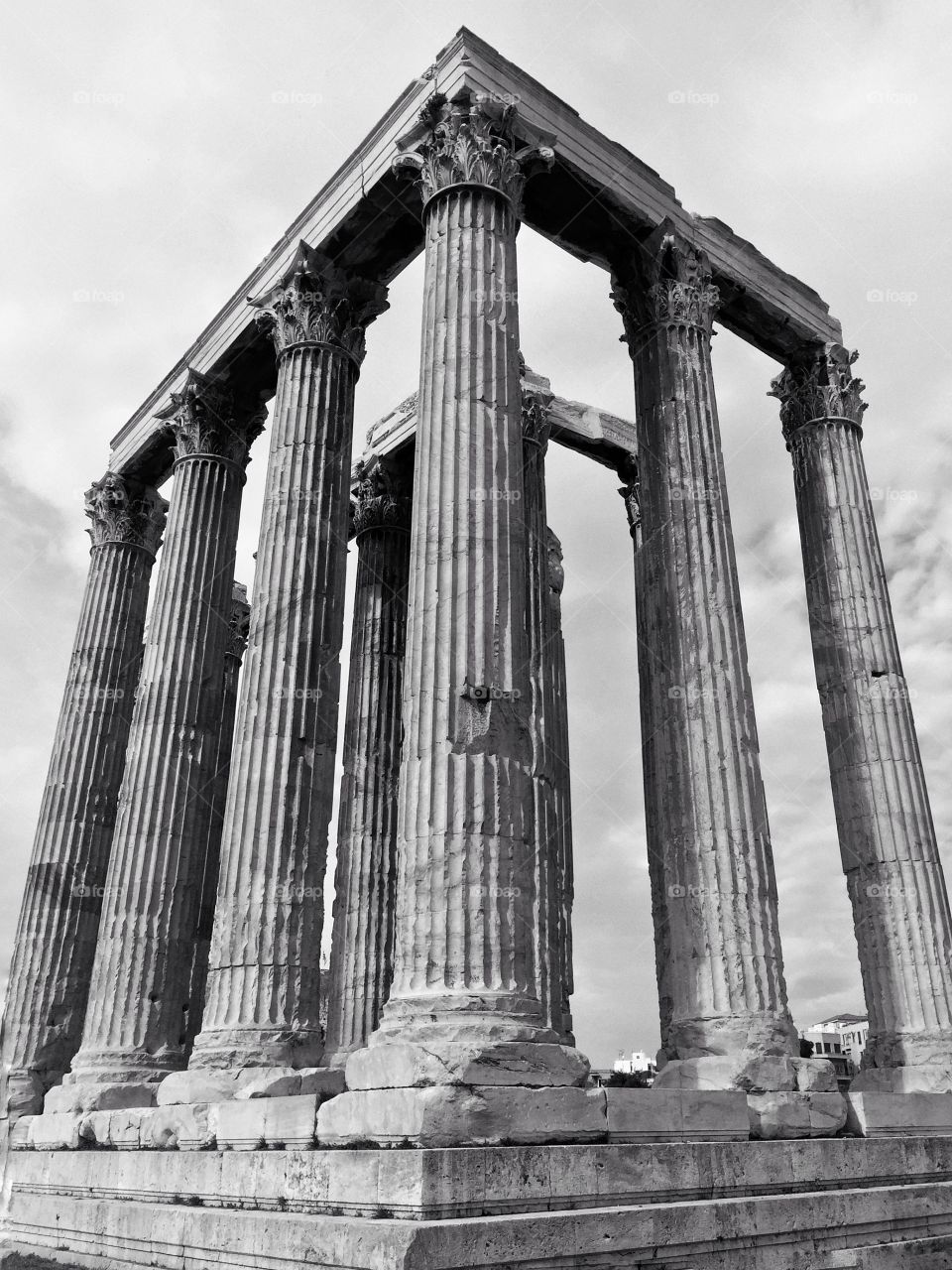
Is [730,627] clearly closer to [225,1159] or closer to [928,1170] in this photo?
[928,1170]

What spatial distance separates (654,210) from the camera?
67.2ft

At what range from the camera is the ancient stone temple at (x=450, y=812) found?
1113 cm

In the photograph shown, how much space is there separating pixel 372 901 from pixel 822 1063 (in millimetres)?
10114

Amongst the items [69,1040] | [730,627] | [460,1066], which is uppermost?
[730,627]

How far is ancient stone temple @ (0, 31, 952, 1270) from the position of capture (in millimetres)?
11133

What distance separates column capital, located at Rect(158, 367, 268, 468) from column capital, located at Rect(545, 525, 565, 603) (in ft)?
27.2

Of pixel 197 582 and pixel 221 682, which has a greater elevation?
pixel 197 582

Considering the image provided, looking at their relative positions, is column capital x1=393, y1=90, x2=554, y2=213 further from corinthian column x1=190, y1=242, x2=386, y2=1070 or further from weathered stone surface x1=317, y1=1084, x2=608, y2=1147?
weathered stone surface x1=317, y1=1084, x2=608, y2=1147

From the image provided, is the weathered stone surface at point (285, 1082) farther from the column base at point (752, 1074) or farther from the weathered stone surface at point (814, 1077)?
the weathered stone surface at point (814, 1077)

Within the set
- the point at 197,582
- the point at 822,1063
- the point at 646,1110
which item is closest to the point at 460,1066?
the point at 646,1110

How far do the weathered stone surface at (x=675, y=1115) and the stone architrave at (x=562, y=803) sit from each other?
25.6ft

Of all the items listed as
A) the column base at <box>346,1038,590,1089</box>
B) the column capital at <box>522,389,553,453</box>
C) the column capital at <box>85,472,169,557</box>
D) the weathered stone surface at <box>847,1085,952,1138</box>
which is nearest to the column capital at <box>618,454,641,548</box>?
the column capital at <box>522,389,553,453</box>

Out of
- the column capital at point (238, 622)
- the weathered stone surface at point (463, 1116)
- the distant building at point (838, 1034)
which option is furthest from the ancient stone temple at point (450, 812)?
the distant building at point (838, 1034)

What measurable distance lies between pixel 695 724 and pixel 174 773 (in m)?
10.3
